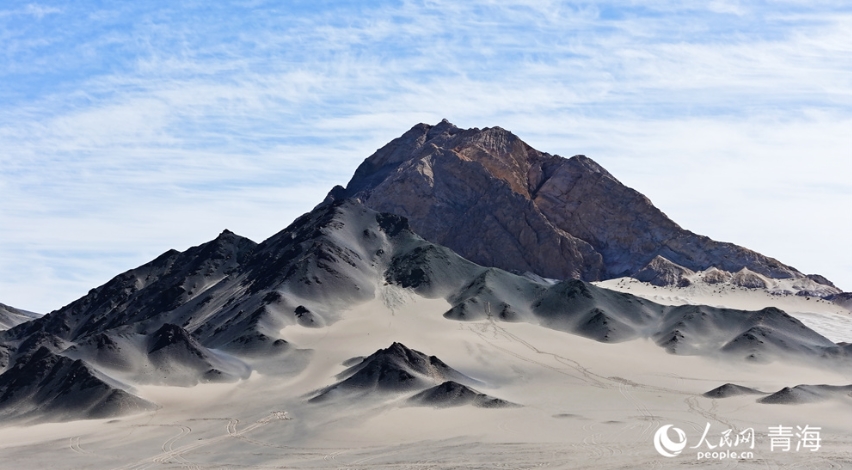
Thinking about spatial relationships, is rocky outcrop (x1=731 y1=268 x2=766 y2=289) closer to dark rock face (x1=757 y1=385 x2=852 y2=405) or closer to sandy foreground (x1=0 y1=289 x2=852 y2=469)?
sandy foreground (x1=0 y1=289 x2=852 y2=469)

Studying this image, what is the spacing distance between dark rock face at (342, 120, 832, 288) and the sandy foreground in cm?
5468

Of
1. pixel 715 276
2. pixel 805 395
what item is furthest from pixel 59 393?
pixel 715 276

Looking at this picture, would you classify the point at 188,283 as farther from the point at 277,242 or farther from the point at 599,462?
the point at 599,462

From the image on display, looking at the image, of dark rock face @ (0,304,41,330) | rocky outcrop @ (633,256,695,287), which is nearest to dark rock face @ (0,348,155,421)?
dark rock face @ (0,304,41,330)

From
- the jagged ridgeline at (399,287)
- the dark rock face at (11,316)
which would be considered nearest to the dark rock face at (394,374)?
the jagged ridgeline at (399,287)

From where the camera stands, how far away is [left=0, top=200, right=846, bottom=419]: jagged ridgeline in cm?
9912

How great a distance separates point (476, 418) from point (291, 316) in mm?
46649

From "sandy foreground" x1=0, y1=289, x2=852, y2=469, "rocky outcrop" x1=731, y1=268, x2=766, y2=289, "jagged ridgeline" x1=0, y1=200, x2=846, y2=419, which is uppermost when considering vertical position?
"rocky outcrop" x1=731, y1=268, x2=766, y2=289

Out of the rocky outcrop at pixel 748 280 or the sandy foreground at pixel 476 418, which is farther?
the rocky outcrop at pixel 748 280

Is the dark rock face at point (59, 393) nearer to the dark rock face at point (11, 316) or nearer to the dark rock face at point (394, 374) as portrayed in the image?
the dark rock face at point (394, 374)

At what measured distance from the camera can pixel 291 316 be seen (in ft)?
414

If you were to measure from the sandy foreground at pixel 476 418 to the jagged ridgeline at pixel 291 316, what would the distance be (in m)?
3.36

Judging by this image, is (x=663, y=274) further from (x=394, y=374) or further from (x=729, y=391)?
(x=394, y=374)

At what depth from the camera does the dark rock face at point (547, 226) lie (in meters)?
182
